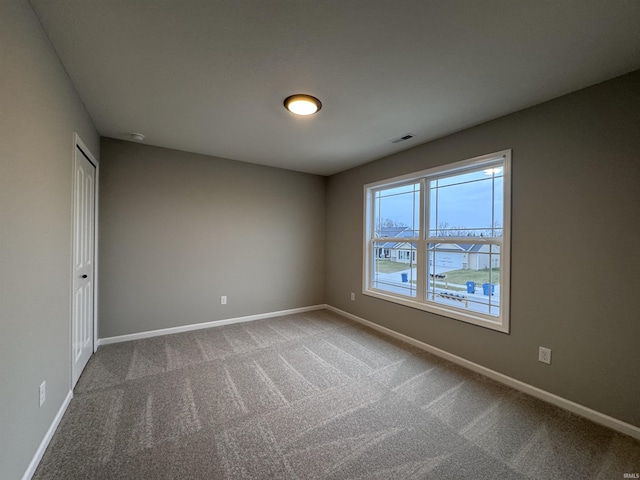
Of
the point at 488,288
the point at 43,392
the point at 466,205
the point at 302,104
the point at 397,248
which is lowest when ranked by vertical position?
the point at 43,392

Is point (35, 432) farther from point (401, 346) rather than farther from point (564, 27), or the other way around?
point (564, 27)

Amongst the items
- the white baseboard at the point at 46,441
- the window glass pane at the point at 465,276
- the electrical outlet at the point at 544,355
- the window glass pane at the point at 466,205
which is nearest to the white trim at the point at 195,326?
the white baseboard at the point at 46,441

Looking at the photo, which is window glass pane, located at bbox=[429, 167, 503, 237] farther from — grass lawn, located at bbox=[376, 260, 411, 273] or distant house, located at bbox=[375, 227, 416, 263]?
grass lawn, located at bbox=[376, 260, 411, 273]

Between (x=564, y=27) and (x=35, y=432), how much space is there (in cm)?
369

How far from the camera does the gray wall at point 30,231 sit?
1196 mm

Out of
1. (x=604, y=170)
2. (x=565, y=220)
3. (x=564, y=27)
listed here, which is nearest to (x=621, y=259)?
(x=565, y=220)

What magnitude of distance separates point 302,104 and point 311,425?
8.14 feet

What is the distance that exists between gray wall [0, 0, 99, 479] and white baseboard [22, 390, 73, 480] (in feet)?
0.15

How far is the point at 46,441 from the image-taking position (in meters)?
1.62

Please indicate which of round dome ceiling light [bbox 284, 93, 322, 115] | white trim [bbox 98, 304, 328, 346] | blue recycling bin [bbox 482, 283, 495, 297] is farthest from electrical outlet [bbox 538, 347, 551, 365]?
white trim [bbox 98, 304, 328, 346]

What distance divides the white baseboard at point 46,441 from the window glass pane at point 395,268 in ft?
11.3

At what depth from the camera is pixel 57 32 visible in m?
1.56

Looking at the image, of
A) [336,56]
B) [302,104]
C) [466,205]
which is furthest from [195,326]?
[466,205]

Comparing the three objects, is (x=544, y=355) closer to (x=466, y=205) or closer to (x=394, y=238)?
(x=466, y=205)
